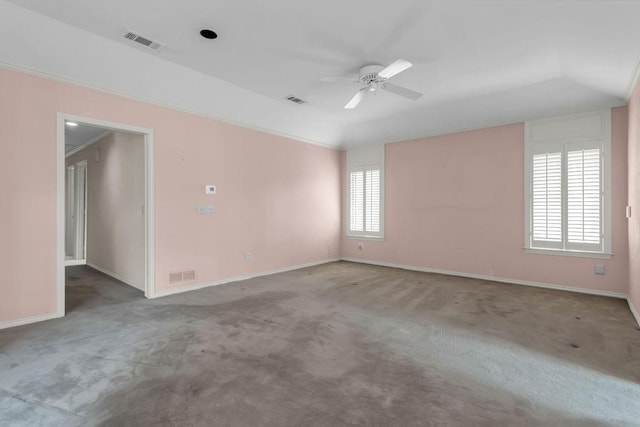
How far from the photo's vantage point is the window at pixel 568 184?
4.43m

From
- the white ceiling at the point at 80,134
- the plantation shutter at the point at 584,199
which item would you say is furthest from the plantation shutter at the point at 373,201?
the white ceiling at the point at 80,134

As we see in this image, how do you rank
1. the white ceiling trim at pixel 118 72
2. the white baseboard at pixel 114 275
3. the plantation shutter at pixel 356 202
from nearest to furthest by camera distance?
the white ceiling trim at pixel 118 72
the white baseboard at pixel 114 275
the plantation shutter at pixel 356 202

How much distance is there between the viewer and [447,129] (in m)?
5.79

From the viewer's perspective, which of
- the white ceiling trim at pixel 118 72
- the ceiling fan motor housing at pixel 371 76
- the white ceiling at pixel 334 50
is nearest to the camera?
the white ceiling at pixel 334 50

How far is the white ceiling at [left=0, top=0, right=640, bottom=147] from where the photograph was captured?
269cm

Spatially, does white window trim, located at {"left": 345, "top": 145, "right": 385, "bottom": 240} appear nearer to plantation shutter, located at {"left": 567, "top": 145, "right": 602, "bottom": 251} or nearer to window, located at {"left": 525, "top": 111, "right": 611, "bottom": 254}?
window, located at {"left": 525, "top": 111, "right": 611, "bottom": 254}

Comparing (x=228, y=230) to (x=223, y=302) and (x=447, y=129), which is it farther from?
(x=447, y=129)

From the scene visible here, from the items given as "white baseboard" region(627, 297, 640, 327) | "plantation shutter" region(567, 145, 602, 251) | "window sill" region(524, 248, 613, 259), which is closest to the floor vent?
"window sill" region(524, 248, 613, 259)

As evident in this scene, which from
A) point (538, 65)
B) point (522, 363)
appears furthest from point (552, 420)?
point (538, 65)

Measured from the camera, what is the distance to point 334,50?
3.36 metres

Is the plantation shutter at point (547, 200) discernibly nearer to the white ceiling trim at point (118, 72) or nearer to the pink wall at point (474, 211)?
the pink wall at point (474, 211)

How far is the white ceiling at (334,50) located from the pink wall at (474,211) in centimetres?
71

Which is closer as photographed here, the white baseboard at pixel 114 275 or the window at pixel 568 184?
the window at pixel 568 184

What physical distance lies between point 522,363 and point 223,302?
340cm
